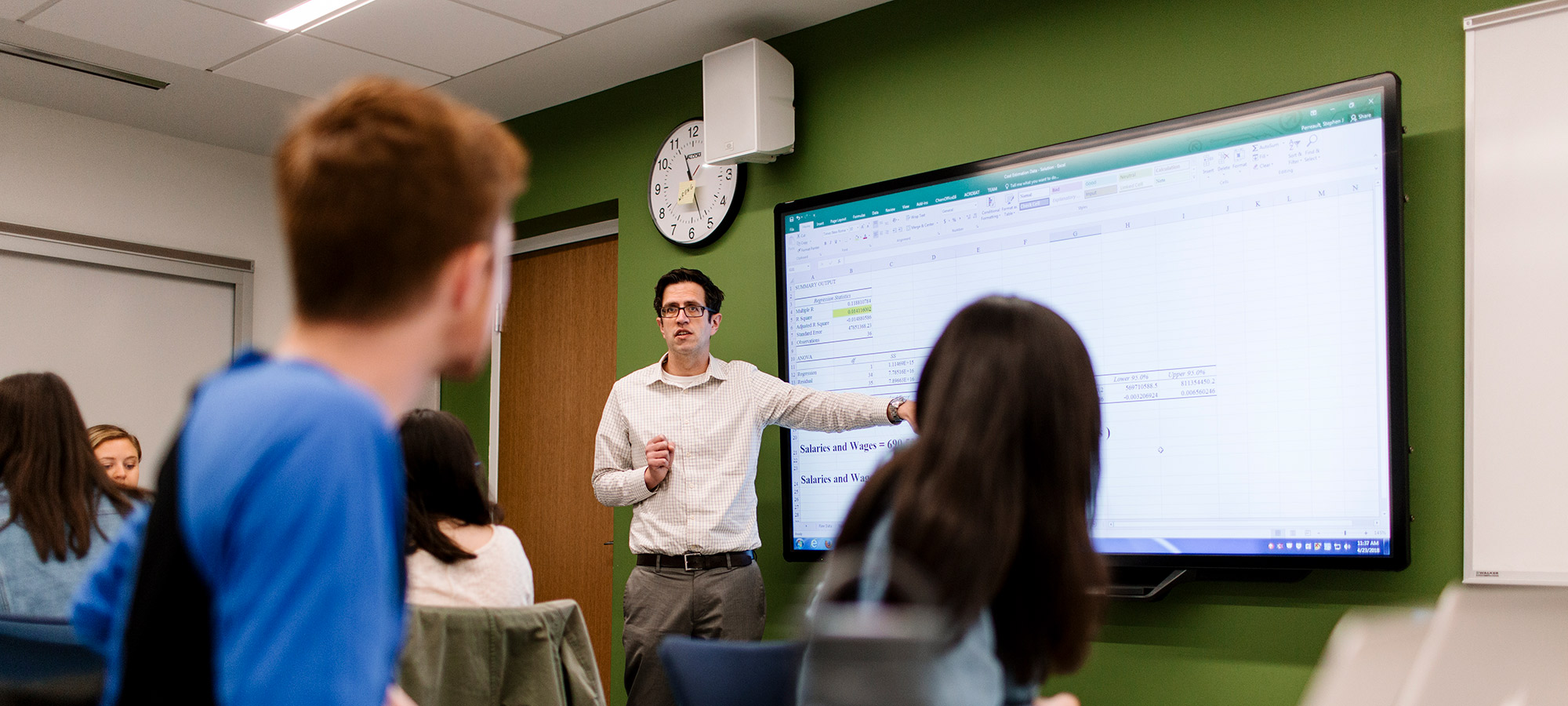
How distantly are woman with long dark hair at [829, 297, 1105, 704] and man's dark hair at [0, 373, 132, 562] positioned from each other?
6.33ft

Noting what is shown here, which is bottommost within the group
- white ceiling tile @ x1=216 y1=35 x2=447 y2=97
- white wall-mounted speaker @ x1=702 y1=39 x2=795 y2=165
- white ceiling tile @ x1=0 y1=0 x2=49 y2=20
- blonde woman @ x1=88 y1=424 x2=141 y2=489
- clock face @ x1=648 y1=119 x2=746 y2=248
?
blonde woman @ x1=88 y1=424 x2=141 y2=489

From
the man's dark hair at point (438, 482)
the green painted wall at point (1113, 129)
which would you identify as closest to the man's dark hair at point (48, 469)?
the man's dark hair at point (438, 482)

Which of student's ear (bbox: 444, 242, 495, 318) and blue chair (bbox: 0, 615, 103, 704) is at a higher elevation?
student's ear (bbox: 444, 242, 495, 318)

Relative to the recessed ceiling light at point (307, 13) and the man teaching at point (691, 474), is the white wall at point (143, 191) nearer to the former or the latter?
the recessed ceiling light at point (307, 13)

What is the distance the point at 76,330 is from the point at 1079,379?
4.53 metres

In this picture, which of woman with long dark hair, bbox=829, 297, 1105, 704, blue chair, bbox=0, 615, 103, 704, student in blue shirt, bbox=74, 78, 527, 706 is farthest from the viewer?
blue chair, bbox=0, 615, 103, 704

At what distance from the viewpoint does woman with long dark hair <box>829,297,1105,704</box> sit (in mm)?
840

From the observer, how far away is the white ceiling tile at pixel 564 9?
3182 millimetres

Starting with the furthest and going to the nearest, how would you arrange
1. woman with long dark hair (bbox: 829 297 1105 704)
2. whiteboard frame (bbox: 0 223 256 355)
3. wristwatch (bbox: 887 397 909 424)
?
1. whiteboard frame (bbox: 0 223 256 355)
2. wristwatch (bbox: 887 397 909 424)
3. woman with long dark hair (bbox: 829 297 1105 704)

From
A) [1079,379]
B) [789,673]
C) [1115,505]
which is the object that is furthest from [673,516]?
[1079,379]

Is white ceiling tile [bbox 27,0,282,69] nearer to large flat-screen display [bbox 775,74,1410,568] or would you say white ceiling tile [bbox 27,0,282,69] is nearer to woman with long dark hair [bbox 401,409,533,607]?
woman with long dark hair [bbox 401,409,533,607]

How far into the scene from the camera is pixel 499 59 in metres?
3.65

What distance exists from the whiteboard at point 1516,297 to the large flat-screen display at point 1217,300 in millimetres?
155

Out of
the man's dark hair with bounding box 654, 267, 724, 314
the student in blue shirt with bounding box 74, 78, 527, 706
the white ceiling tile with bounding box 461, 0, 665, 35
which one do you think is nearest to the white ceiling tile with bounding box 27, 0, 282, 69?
the white ceiling tile with bounding box 461, 0, 665, 35
